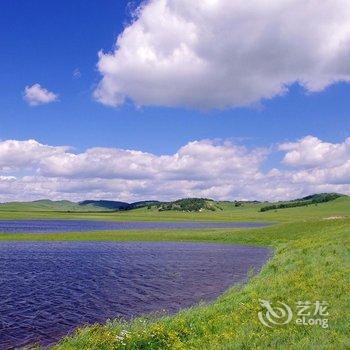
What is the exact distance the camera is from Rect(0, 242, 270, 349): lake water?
2750cm

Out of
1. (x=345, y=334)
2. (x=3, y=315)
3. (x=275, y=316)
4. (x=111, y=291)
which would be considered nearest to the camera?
(x=345, y=334)

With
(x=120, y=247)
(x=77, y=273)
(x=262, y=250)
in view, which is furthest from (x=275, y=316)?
(x=120, y=247)

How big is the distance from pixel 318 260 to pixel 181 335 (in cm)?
1796

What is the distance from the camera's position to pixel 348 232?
4928 centimetres

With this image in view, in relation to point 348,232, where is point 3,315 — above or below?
below

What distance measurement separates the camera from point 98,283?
40.4 m

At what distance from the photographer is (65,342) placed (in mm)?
19703

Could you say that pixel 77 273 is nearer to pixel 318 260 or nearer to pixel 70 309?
pixel 70 309

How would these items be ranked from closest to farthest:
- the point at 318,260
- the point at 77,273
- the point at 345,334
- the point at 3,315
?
the point at 345,334, the point at 3,315, the point at 318,260, the point at 77,273

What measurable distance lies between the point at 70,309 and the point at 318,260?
19.0 m

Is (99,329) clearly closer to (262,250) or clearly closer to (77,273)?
(77,273)

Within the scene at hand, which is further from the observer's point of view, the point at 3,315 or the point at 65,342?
the point at 3,315

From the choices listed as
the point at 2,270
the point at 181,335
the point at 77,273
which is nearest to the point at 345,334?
the point at 181,335

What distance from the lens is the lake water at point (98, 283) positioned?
27.5 m
